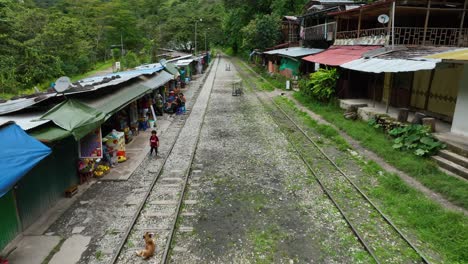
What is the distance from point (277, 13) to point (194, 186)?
45221 mm

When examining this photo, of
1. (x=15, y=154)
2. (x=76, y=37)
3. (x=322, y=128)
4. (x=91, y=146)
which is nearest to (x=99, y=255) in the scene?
(x=15, y=154)

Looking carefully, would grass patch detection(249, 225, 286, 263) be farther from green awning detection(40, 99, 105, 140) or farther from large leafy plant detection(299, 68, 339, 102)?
large leafy plant detection(299, 68, 339, 102)

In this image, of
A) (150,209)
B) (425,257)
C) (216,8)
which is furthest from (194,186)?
(216,8)

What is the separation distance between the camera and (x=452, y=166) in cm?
1003

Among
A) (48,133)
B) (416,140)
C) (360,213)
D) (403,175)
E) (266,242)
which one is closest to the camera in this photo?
(266,242)

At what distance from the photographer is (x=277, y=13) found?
164ft

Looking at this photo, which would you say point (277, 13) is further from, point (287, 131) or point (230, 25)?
point (287, 131)

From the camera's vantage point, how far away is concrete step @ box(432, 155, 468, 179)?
9.62 metres

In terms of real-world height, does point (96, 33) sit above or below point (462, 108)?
above

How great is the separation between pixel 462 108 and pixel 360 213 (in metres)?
6.38

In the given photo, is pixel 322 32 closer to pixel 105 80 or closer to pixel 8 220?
pixel 105 80

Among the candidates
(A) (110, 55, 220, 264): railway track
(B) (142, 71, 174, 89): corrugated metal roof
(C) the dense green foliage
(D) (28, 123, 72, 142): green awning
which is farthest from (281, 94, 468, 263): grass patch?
(C) the dense green foliage

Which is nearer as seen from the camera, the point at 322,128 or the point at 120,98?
the point at 120,98

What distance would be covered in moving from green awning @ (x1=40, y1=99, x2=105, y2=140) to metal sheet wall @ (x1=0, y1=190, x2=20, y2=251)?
2.01m
